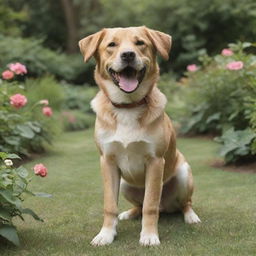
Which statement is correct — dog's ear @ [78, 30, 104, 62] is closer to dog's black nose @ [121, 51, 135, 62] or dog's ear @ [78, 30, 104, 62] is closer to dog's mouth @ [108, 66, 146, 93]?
dog's mouth @ [108, 66, 146, 93]

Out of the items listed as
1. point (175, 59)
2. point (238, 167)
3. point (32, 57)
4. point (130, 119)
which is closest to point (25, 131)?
point (238, 167)

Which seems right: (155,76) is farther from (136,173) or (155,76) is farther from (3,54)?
(3,54)

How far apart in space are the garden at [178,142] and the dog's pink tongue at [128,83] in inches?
34.0

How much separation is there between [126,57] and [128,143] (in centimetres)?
64

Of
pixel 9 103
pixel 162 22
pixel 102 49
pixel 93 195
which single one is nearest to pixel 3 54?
pixel 162 22

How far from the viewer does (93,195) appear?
5.77 meters

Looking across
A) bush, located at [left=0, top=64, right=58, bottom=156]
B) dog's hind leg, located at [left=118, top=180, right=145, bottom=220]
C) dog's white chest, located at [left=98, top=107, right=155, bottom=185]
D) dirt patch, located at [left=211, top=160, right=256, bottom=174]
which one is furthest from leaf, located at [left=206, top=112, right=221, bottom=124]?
dog's white chest, located at [left=98, top=107, right=155, bottom=185]

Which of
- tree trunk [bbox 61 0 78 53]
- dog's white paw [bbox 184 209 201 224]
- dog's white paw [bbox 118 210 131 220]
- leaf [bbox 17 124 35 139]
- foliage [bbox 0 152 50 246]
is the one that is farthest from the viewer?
tree trunk [bbox 61 0 78 53]

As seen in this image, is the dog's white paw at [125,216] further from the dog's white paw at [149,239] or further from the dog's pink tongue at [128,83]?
the dog's pink tongue at [128,83]

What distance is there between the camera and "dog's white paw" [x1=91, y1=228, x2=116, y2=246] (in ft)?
13.0

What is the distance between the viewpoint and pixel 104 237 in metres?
3.99

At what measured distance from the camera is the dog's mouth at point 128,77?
396 cm

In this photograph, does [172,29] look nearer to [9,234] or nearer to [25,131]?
[25,131]

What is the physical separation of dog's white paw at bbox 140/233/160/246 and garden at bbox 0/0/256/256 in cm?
9
